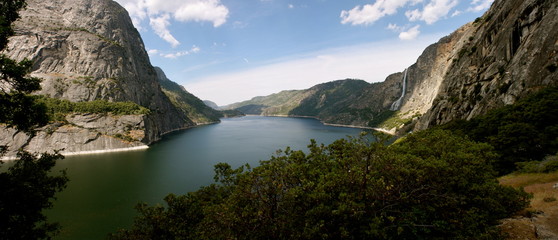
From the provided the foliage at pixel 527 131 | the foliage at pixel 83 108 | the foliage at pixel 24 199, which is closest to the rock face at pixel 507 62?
the foliage at pixel 527 131

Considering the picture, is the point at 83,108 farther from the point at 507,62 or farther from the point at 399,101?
the point at 399,101

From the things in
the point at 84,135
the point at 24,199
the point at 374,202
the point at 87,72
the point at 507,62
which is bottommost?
the point at 374,202

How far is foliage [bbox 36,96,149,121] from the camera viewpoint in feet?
335

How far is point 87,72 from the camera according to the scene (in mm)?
133125

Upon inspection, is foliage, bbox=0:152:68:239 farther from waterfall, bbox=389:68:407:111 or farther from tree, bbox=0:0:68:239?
waterfall, bbox=389:68:407:111

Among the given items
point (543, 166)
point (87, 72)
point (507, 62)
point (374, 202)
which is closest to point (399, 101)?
point (507, 62)

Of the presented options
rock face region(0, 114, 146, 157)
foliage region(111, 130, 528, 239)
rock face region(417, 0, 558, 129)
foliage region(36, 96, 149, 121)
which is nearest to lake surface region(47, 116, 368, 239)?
rock face region(0, 114, 146, 157)

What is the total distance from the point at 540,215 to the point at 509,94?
1549 inches

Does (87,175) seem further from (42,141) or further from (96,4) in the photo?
(96,4)

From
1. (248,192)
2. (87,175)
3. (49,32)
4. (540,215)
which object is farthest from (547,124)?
(49,32)

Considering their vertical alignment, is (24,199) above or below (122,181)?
above

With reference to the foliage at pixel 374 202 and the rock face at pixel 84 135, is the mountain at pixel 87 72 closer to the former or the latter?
the rock face at pixel 84 135

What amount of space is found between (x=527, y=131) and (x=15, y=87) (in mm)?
48623

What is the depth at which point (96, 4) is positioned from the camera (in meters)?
169
